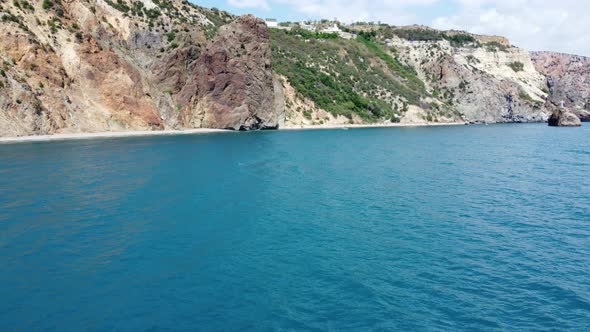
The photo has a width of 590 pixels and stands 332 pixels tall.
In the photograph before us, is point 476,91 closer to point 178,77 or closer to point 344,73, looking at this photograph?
point 344,73

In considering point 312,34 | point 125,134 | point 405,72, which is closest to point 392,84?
point 405,72

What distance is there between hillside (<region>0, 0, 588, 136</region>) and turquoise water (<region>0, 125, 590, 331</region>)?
3787 centimetres

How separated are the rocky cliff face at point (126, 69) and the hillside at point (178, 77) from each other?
240mm

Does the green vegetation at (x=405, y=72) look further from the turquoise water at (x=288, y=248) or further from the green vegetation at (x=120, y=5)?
the turquoise water at (x=288, y=248)

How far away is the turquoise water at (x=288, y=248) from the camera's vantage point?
19453mm

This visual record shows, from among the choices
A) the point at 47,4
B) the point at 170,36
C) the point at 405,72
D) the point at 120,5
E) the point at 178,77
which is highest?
the point at 120,5

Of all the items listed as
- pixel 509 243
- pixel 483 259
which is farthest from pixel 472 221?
pixel 483 259

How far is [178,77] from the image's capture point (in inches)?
4382

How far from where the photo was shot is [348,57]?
174 m

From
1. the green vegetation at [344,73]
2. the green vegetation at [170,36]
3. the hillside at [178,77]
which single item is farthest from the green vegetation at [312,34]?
the green vegetation at [170,36]

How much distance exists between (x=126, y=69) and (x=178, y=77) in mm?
12975

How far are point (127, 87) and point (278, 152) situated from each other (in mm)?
44738

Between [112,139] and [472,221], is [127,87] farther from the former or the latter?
[472,221]

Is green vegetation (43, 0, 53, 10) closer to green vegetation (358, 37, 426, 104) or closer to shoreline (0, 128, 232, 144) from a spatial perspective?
shoreline (0, 128, 232, 144)
